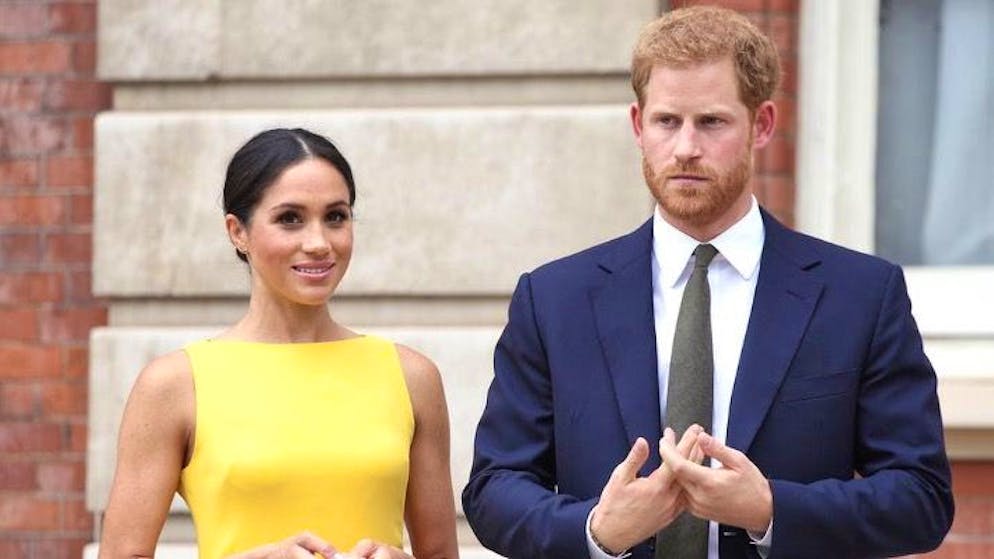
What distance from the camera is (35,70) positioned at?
220 inches

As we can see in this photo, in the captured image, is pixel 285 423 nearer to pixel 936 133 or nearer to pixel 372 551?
pixel 372 551

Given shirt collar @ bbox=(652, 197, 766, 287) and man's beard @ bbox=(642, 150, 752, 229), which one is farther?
shirt collar @ bbox=(652, 197, 766, 287)

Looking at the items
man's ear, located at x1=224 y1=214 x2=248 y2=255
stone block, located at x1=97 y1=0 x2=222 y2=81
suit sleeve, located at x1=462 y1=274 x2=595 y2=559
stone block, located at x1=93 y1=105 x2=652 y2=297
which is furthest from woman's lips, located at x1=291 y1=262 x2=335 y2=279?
stone block, located at x1=97 y1=0 x2=222 y2=81

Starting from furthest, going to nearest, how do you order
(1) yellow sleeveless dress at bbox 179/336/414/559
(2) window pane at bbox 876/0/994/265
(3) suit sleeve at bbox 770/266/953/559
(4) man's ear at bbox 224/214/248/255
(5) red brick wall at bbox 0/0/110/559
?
(5) red brick wall at bbox 0/0/110/559 < (2) window pane at bbox 876/0/994/265 < (4) man's ear at bbox 224/214/248/255 < (1) yellow sleeveless dress at bbox 179/336/414/559 < (3) suit sleeve at bbox 770/266/953/559

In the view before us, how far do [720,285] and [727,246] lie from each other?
0.07m

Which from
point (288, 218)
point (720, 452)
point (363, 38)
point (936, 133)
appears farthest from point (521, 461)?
point (936, 133)

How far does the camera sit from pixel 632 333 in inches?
130

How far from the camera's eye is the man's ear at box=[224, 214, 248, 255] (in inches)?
143

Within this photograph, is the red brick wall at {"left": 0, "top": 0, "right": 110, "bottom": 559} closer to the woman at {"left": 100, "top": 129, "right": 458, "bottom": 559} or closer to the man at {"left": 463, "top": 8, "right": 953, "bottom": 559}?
the woman at {"left": 100, "top": 129, "right": 458, "bottom": 559}

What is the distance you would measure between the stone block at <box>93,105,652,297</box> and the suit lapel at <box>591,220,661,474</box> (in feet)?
5.97

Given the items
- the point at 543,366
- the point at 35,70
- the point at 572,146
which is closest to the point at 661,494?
the point at 543,366

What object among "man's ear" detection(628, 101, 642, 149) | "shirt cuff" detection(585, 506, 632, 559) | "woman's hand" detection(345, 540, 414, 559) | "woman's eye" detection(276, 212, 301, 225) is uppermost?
"man's ear" detection(628, 101, 642, 149)

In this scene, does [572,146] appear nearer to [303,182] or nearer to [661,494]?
[303,182]

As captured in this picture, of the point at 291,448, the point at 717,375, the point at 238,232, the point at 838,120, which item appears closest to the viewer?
the point at 717,375
